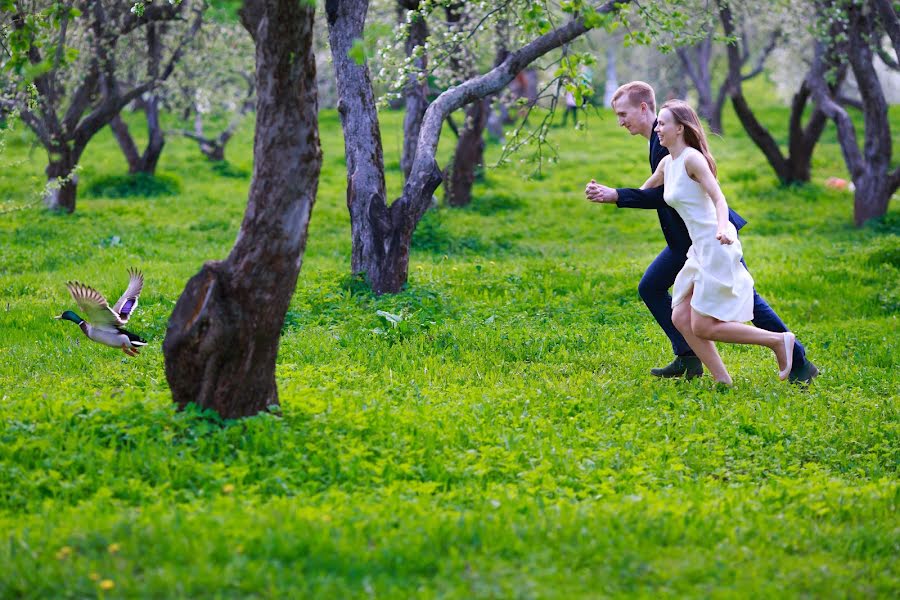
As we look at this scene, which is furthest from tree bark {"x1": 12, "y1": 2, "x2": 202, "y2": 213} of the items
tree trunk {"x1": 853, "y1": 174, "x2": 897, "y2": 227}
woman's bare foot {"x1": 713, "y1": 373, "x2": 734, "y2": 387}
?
tree trunk {"x1": 853, "y1": 174, "x2": 897, "y2": 227}

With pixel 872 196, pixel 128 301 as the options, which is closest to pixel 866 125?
pixel 872 196

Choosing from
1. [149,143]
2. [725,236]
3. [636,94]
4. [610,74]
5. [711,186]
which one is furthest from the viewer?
[610,74]

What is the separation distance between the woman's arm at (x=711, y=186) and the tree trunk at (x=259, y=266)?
3.11 metres

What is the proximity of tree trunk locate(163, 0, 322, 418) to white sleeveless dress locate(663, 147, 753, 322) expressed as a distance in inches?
122

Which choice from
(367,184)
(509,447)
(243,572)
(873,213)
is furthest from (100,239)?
(873,213)

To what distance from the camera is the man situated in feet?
27.4

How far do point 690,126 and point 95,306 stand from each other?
17.1 ft

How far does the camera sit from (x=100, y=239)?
15.7m

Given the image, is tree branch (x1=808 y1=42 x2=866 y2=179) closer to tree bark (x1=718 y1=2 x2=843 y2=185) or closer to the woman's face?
tree bark (x1=718 y1=2 x2=843 y2=185)

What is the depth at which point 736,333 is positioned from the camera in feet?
26.5

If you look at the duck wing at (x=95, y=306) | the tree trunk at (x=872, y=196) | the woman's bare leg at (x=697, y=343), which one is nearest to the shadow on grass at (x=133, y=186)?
the duck wing at (x=95, y=306)

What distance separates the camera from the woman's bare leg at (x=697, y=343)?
831 centimetres

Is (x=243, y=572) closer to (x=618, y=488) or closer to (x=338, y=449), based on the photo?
(x=338, y=449)

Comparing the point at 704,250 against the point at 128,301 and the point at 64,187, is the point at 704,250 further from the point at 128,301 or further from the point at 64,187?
the point at 64,187
